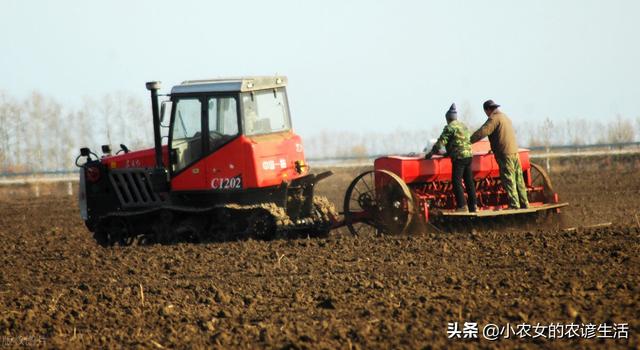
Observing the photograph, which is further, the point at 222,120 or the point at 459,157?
the point at 222,120

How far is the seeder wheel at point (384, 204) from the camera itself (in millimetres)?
14688

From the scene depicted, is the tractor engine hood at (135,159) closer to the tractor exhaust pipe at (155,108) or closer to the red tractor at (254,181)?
the red tractor at (254,181)

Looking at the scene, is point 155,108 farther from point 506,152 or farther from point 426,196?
point 506,152

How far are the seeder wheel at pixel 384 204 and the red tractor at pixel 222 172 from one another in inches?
27.0

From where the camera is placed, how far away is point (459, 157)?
14688mm

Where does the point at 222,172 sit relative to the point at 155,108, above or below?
below

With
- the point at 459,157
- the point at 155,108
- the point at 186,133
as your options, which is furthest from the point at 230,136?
the point at 459,157

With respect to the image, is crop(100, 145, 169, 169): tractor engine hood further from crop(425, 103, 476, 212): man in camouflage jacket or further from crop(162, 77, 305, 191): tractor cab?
crop(425, 103, 476, 212): man in camouflage jacket

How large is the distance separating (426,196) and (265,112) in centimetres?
270

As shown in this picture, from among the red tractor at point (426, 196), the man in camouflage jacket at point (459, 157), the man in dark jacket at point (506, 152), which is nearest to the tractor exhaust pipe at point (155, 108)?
the red tractor at point (426, 196)

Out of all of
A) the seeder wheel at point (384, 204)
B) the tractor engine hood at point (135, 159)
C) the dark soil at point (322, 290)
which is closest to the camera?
the dark soil at point (322, 290)

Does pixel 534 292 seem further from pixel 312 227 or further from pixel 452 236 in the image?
pixel 312 227

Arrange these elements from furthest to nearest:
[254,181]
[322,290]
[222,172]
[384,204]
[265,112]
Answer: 1. [265,112]
2. [222,172]
3. [384,204]
4. [254,181]
5. [322,290]

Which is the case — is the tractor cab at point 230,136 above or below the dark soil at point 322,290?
above
